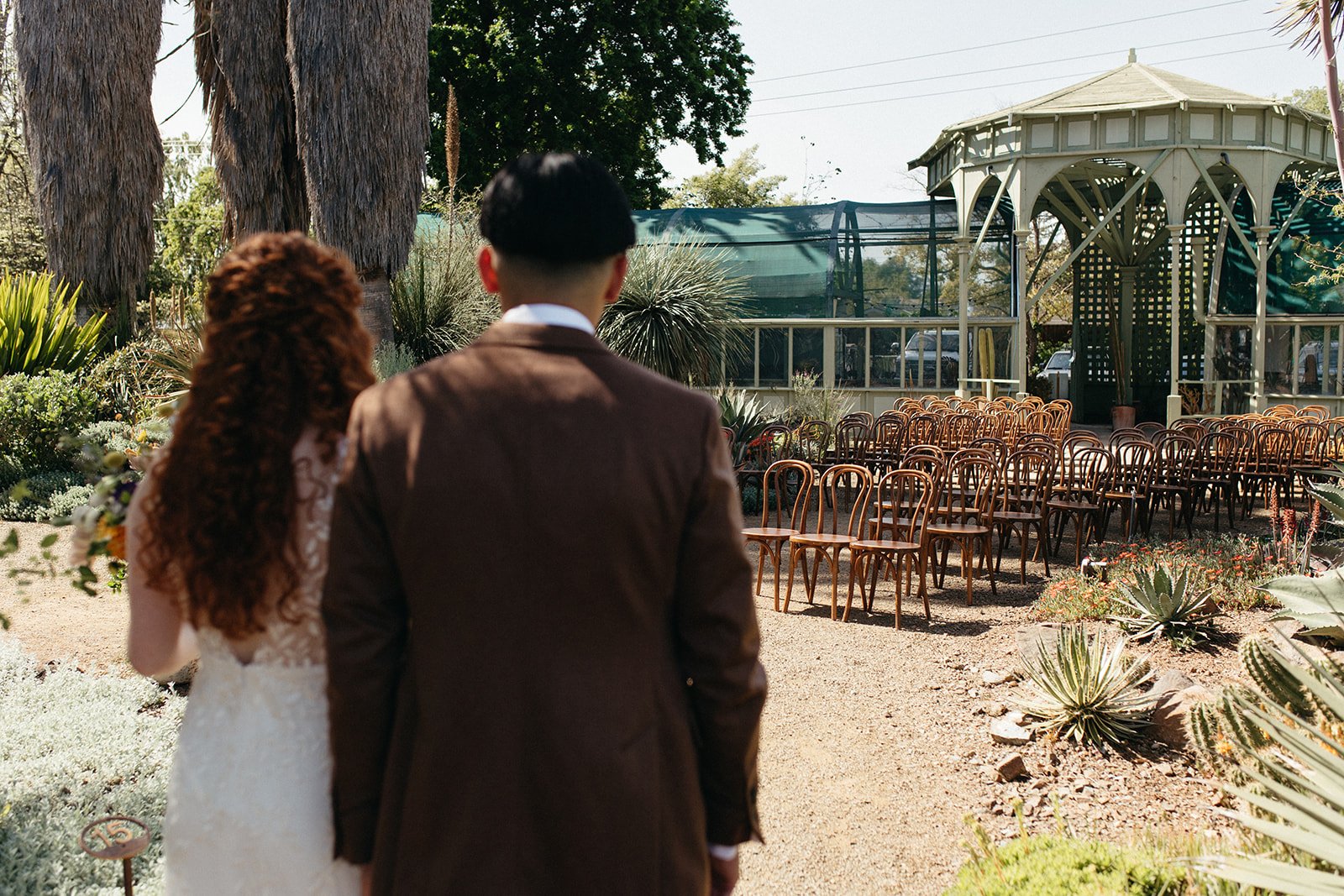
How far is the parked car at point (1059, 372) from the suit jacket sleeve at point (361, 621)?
23313 mm

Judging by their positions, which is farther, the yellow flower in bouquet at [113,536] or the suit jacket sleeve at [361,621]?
the yellow flower in bouquet at [113,536]

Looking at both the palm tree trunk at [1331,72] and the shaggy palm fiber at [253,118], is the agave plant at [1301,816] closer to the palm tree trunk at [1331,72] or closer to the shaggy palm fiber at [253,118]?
the palm tree trunk at [1331,72]

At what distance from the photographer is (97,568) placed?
8.95 metres

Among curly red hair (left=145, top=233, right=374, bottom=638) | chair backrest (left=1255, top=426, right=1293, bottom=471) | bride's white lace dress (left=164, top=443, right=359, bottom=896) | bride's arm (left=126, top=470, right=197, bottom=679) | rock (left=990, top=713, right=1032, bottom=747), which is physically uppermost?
curly red hair (left=145, top=233, right=374, bottom=638)

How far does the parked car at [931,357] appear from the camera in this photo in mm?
19672

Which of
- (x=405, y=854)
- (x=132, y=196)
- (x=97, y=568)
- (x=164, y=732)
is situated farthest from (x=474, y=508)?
(x=132, y=196)

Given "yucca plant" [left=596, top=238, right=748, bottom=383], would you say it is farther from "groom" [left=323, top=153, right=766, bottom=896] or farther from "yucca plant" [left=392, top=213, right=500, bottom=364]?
"groom" [left=323, top=153, right=766, bottom=896]

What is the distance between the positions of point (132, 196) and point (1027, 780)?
494 inches

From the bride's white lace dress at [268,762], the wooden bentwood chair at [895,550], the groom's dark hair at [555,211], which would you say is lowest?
the wooden bentwood chair at [895,550]

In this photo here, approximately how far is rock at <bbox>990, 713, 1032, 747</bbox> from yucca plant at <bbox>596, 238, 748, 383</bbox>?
1044cm

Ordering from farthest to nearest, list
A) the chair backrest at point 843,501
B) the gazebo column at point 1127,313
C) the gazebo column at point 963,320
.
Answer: the gazebo column at point 1127,313 < the gazebo column at point 963,320 < the chair backrest at point 843,501

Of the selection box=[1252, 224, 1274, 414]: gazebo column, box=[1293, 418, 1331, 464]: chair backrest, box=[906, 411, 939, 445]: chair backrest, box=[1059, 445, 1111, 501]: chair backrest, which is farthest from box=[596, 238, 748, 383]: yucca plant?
box=[1252, 224, 1274, 414]: gazebo column

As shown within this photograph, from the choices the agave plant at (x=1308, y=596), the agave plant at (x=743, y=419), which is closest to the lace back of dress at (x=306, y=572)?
the agave plant at (x=1308, y=596)

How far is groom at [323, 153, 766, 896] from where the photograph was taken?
5.12 feet
